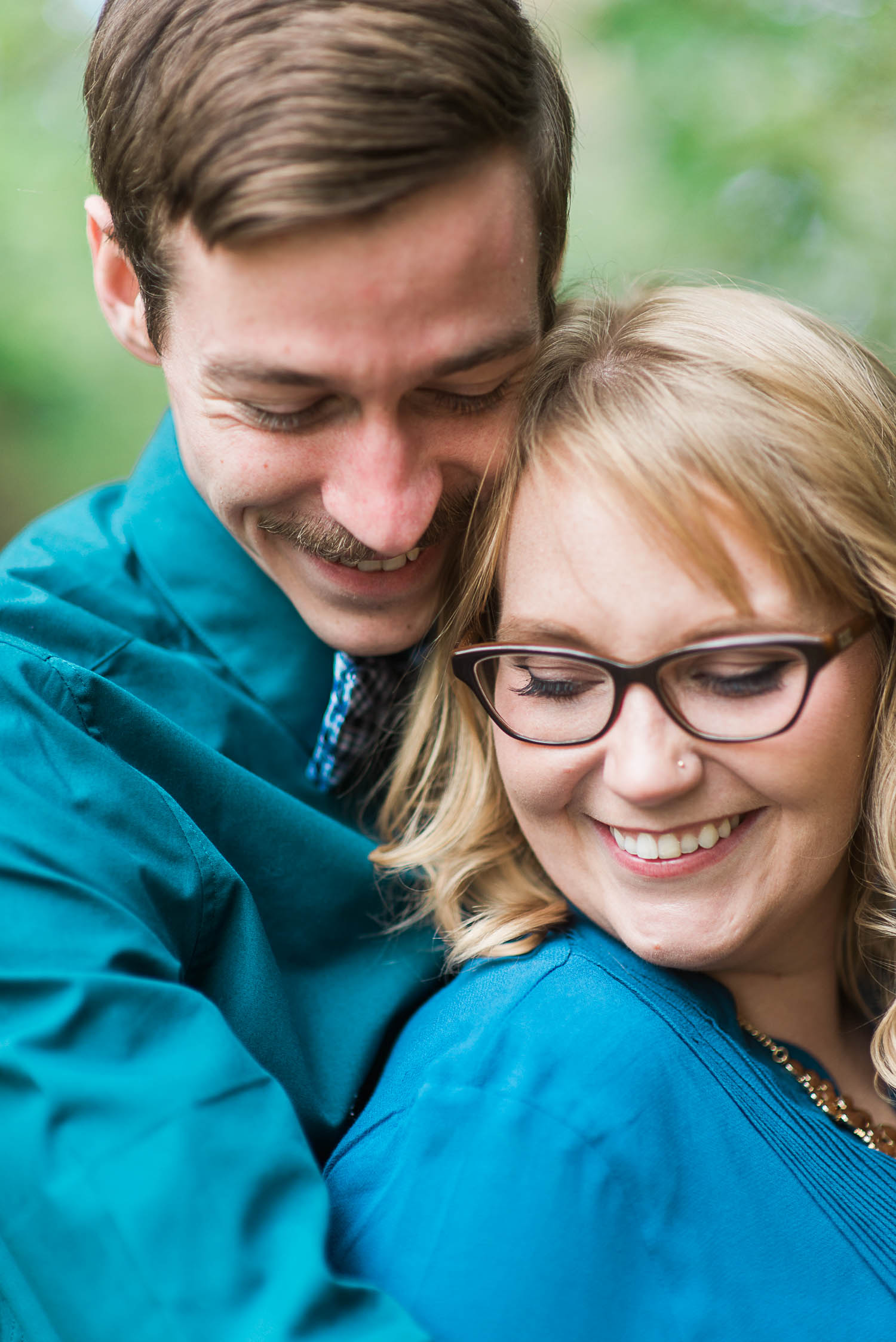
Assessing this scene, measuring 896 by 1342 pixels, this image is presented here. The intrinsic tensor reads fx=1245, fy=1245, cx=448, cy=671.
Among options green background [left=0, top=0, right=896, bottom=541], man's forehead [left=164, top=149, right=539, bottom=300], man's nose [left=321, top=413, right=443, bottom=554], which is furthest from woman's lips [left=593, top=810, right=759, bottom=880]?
green background [left=0, top=0, right=896, bottom=541]

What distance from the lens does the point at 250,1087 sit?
4.49 ft

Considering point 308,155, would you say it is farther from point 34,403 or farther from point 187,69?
point 34,403

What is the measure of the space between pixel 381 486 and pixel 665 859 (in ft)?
1.99

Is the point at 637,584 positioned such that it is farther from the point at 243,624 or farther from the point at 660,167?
the point at 660,167

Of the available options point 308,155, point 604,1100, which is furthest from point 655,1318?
point 308,155

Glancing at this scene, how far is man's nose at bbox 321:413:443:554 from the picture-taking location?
1.64 meters

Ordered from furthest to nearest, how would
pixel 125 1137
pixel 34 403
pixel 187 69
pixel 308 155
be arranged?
pixel 34 403
pixel 187 69
pixel 308 155
pixel 125 1137

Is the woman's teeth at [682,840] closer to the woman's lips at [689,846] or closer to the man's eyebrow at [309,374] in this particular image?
the woman's lips at [689,846]

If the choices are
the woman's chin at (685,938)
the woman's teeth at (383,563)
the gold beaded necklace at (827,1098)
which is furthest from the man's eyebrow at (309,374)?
the gold beaded necklace at (827,1098)

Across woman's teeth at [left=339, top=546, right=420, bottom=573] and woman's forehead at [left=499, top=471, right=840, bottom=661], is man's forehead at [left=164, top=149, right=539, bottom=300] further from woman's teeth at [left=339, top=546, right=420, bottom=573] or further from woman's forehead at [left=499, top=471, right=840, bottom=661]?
woman's teeth at [left=339, top=546, right=420, bottom=573]

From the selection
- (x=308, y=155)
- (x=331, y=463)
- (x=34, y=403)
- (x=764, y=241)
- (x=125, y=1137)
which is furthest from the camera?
(x=34, y=403)

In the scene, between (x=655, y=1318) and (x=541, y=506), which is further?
(x=541, y=506)

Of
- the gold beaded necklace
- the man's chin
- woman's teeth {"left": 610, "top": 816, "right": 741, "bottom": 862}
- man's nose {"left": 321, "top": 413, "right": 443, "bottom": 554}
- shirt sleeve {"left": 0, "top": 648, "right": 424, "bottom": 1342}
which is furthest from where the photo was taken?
the man's chin

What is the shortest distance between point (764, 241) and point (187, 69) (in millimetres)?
2988
